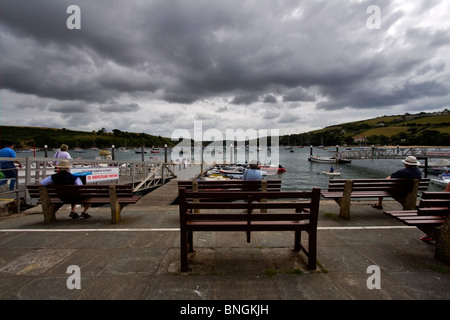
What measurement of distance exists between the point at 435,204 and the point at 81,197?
667 cm

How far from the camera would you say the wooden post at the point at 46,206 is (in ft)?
16.4

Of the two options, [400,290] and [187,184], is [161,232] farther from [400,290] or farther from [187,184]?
[400,290]

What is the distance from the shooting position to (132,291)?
2514 millimetres

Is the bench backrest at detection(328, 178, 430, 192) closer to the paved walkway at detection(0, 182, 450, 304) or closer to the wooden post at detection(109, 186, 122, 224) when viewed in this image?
the paved walkway at detection(0, 182, 450, 304)

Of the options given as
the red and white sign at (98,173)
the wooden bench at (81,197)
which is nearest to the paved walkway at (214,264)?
the wooden bench at (81,197)

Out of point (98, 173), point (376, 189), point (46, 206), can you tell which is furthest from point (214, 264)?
point (98, 173)

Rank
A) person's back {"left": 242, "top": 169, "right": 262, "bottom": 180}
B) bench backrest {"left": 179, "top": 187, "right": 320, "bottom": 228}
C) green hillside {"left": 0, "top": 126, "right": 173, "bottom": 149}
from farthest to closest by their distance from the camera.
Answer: green hillside {"left": 0, "top": 126, "right": 173, "bottom": 149} < person's back {"left": 242, "top": 169, "right": 262, "bottom": 180} < bench backrest {"left": 179, "top": 187, "right": 320, "bottom": 228}

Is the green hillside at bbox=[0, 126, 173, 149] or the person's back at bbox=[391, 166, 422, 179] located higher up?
the green hillside at bbox=[0, 126, 173, 149]

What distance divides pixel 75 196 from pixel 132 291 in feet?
11.4

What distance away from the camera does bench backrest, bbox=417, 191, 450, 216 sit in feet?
10.5

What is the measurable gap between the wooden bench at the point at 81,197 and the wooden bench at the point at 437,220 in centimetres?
544

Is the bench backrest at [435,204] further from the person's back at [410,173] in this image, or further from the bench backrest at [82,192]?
the bench backrest at [82,192]

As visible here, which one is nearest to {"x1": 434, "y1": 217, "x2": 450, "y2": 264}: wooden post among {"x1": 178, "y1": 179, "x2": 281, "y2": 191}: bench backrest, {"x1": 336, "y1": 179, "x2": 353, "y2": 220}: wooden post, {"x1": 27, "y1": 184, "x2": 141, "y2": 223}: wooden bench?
{"x1": 336, "y1": 179, "x2": 353, "y2": 220}: wooden post
